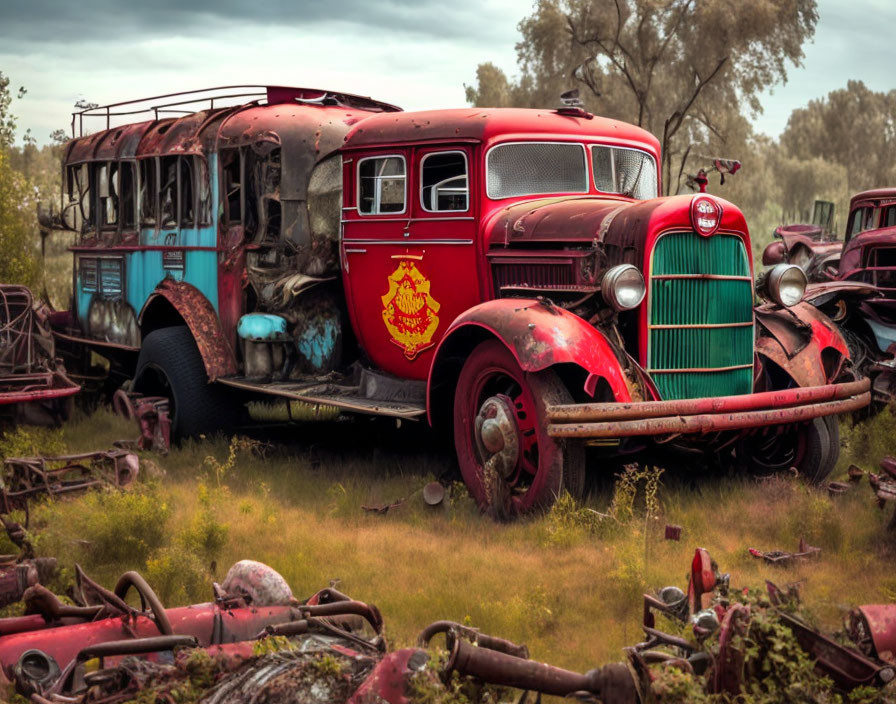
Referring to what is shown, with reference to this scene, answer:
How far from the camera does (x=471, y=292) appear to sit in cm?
759

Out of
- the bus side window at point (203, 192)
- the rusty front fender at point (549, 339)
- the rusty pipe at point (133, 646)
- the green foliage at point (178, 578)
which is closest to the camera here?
the rusty pipe at point (133, 646)

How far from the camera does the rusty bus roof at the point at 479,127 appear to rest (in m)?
7.57

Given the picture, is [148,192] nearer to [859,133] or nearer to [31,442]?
[31,442]

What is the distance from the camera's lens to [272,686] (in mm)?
3842

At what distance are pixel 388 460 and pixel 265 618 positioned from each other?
13.0 feet

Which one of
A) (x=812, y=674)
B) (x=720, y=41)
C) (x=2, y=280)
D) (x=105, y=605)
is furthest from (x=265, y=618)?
(x=720, y=41)

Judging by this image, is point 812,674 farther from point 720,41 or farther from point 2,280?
point 720,41

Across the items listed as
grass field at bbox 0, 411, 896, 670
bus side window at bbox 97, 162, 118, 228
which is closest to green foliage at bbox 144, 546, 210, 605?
grass field at bbox 0, 411, 896, 670

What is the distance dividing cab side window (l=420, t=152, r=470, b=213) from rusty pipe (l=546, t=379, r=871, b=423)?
6.66 feet

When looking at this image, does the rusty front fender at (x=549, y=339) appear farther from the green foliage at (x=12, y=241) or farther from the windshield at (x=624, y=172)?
the green foliage at (x=12, y=241)

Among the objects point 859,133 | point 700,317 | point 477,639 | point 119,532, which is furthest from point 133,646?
point 859,133

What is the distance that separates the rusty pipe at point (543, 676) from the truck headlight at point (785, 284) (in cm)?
419

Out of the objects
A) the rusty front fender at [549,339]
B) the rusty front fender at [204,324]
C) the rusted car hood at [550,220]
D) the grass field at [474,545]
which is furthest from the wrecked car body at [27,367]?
the rusty front fender at [549,339]

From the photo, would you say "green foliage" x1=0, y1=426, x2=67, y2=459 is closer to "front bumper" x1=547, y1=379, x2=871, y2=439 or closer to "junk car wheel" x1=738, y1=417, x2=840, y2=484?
"front bumper" x1=547, y1=379, x2=871, y2=439
